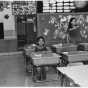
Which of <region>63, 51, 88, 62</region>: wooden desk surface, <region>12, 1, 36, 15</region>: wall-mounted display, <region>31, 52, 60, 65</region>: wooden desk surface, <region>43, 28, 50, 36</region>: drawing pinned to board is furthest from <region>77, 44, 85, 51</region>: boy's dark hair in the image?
<region>12, 1, 36, 15</region>: wall-mounted display

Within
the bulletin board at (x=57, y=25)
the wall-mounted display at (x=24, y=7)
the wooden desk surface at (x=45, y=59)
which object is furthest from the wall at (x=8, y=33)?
the wooden desk surface at (x=45, y=59)

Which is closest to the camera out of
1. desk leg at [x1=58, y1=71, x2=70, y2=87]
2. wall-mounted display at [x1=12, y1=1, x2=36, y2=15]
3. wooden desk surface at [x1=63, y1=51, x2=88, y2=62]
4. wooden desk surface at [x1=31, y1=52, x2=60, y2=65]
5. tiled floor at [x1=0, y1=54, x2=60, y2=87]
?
desk leg at [x1=58, y1=71, x2=70, y2=87]

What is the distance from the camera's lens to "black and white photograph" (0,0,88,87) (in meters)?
3.59

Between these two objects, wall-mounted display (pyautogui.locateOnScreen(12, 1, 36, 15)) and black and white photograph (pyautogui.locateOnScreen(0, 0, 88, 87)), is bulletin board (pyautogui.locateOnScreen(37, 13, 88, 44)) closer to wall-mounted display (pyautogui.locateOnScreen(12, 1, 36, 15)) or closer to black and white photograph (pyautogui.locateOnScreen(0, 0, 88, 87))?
black and white photograph (pyautogui.locateOnScreen(0, 0, 88, 87))

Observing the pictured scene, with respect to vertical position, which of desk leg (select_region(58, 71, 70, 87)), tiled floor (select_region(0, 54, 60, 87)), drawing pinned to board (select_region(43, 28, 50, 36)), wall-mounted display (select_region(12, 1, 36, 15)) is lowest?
tiled floor (select_region(0, 54, 60, 87))

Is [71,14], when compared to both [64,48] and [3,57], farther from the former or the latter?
[3,57]

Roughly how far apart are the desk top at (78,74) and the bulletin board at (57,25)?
2.91 metres

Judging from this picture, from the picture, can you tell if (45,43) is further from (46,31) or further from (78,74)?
(78,74)

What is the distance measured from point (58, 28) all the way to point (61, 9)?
811 millimetres

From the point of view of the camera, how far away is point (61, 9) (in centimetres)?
611

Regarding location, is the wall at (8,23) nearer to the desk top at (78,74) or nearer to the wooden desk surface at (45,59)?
the wooden desk surface at (45,59)

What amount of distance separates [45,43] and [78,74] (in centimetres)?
237

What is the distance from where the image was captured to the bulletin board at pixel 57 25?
212 inches

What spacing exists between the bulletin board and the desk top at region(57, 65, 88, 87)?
2.91 metres
